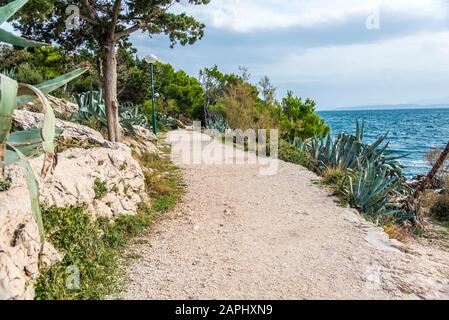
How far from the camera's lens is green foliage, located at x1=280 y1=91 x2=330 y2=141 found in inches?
639

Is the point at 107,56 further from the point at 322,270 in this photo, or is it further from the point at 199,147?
the point at 322,270

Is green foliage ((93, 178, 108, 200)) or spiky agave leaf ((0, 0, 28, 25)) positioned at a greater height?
spiky agave leaf ((0, 0, 28, 25))

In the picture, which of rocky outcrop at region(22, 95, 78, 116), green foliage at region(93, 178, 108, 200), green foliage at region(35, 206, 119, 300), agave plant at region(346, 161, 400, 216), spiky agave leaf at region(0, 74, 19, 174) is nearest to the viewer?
spiky agave leaf at region(0, 74, 19, 174)

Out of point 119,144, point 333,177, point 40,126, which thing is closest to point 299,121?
point 333,177

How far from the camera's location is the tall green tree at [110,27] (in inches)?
356

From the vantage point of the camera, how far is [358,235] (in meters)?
5.46

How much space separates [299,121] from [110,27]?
9402mm

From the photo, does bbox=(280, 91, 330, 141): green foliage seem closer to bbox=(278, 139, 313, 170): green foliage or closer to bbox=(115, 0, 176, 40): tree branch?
bbox=(278, 139, 313, 170): green foliage

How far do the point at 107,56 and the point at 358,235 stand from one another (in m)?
6.95

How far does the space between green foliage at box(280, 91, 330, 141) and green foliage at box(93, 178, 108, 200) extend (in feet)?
34.7

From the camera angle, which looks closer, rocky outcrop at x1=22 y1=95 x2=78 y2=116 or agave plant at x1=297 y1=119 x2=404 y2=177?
agave plant at x1=297 y1=119 x2=404 y2=177

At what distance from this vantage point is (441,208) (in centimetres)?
1005

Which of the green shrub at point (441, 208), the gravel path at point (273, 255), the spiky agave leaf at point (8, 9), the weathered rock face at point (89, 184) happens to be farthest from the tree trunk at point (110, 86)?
the green shrub at point (441, 208)

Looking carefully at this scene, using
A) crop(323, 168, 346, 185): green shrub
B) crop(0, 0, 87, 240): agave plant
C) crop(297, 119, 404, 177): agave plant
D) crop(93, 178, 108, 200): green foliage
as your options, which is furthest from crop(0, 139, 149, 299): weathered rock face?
crop(297, 119, 404, 177): agave plant
